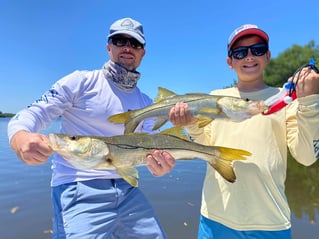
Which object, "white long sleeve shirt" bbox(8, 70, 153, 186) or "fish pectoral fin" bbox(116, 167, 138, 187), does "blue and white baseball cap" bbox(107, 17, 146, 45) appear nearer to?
"white long sleeve shirt" bbox(8, 70, 153, 186)

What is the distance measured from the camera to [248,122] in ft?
9.55

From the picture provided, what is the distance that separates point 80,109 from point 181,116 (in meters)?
1.05

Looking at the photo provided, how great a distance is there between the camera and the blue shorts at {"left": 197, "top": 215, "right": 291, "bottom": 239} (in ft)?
8.52

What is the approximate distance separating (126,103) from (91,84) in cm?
44

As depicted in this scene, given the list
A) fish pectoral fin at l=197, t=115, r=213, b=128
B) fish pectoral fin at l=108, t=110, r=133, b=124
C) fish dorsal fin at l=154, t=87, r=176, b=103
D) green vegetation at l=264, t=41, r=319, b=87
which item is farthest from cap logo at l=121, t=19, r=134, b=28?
green vegetation at l=264, t=41, r=319, b=87

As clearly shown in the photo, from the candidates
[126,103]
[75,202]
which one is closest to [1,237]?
[75,202]

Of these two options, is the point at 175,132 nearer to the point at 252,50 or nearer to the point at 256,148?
the point at 256,148

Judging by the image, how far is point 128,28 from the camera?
3.33m

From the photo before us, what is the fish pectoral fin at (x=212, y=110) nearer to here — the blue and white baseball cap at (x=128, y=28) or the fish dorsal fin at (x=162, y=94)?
the fish dorsal fin at (x=162, y=94)

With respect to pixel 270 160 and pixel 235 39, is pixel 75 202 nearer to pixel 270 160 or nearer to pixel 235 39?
pixel 270 160

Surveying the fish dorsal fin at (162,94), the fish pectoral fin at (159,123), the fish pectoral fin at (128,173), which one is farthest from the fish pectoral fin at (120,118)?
the fish pectoral fin at (128,173)

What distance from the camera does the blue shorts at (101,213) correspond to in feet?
8.98

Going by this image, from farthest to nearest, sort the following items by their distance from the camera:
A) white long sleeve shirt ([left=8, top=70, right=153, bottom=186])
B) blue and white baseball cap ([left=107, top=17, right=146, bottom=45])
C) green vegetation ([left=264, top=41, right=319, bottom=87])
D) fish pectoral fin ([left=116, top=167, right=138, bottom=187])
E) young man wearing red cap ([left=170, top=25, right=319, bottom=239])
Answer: green vegetation ([left=264, top=41, right=319, bottom=87]), blue and white baseball cap ([left=107, top=17, right=146, bottom=45]), white long sleeve shirt ([left=8, top=70, right=153, bottom=186]), young man wearing red cap ([left=170, top=25, right=319, bottom=239]), fish pectoral fin ([left=116, top=167, right=138, bottom=187])

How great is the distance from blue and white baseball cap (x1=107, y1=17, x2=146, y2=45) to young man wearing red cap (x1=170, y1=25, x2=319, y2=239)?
967mm
